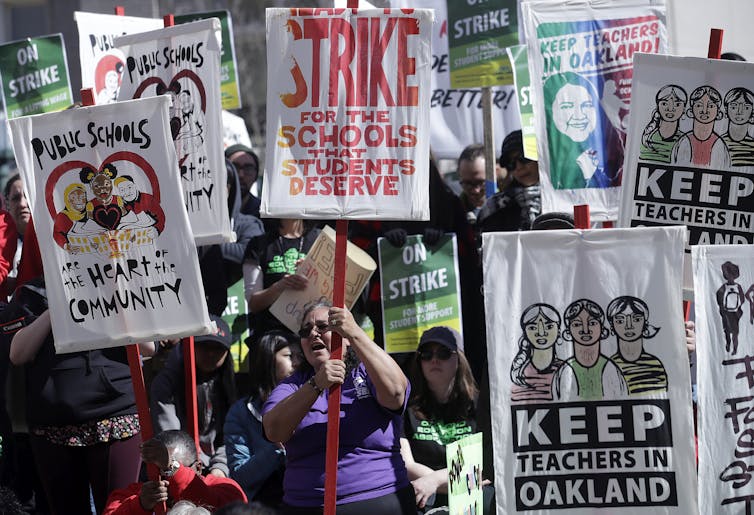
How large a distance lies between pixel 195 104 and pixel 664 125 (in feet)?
6.67

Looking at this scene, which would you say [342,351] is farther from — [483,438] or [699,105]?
[699,105]

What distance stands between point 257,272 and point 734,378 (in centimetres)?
340

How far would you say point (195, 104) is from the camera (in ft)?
18.7

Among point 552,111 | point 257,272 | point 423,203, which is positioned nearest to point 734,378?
point 423,203

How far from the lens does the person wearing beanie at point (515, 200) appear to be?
7188 mm

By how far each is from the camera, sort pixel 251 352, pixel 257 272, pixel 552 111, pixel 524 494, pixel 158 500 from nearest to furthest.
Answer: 1. pixel 524 494
2. pixel 158 500
3. pixel 552 111
4. pixel 251 352
5. pixel 257 272

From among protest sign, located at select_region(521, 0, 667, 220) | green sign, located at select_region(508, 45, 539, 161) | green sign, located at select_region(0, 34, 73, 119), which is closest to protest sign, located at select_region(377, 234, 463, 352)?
green sign, located at select_region(508, 45, 539, 161)

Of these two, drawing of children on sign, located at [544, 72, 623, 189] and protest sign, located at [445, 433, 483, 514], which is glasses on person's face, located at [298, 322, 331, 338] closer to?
protest sign, located at [445, 433, 483, 514]

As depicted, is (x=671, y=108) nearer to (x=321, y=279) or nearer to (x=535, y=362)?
(x=535, y=362)

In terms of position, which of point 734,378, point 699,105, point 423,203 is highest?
point 699,105

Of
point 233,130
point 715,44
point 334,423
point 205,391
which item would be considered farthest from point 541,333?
point 233,130

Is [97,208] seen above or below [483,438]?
above

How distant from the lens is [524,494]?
179 inches

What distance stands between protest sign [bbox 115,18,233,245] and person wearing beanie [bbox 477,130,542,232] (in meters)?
2.08
